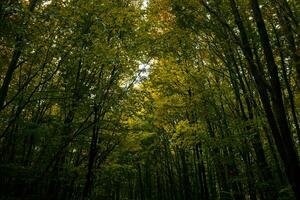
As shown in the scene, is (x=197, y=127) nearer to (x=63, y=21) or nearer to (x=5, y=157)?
(x=63, y=21)

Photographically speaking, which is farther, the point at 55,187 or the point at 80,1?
the point at 55,187

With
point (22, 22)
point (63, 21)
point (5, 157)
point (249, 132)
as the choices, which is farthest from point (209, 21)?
point (5, 157)

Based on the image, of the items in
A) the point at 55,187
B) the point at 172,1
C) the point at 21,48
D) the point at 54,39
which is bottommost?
the point at 55,187

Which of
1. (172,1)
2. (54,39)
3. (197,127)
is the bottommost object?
(197,127)

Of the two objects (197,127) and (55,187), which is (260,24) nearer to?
(197,127)

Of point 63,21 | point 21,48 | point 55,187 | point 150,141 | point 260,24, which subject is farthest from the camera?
point 150,141

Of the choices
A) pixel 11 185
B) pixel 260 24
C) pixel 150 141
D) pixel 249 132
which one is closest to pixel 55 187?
pixel 11 185

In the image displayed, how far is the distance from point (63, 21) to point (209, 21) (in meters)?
4.65

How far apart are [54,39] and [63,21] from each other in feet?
1.97

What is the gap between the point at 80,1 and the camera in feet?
28.7

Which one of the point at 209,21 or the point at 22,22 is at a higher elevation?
the point at 209,21

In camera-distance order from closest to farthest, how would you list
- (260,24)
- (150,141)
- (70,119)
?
(260,24), (70,119), (150,141)

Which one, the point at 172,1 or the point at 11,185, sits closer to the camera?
the point at 172,1

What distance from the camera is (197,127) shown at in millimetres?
12547
